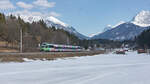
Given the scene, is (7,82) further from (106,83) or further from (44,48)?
(44,48)

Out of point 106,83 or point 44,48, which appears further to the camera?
point 44,48

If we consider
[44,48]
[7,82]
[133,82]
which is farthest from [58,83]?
[44,48]

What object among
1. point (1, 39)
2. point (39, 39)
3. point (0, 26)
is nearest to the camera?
point (0, 26)

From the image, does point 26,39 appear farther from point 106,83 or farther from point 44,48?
point 106,83

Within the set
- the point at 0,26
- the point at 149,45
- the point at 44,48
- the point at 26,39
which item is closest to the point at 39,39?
the point at 26,39

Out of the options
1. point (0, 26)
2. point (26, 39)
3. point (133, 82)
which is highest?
point (0, 26)

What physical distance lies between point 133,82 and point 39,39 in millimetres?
85123

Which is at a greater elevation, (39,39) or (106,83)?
(39,39)

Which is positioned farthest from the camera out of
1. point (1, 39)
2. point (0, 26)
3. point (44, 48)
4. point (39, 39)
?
point (39, 39)

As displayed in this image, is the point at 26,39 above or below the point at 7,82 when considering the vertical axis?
above

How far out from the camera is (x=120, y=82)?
10.4m

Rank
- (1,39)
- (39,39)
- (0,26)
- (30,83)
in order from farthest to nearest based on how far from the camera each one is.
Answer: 1. (39,39)
2. (1,39)
3. (0,26)
4. (30,83)

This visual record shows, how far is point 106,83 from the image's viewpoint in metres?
10.2

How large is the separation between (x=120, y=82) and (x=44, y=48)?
53152 mm
